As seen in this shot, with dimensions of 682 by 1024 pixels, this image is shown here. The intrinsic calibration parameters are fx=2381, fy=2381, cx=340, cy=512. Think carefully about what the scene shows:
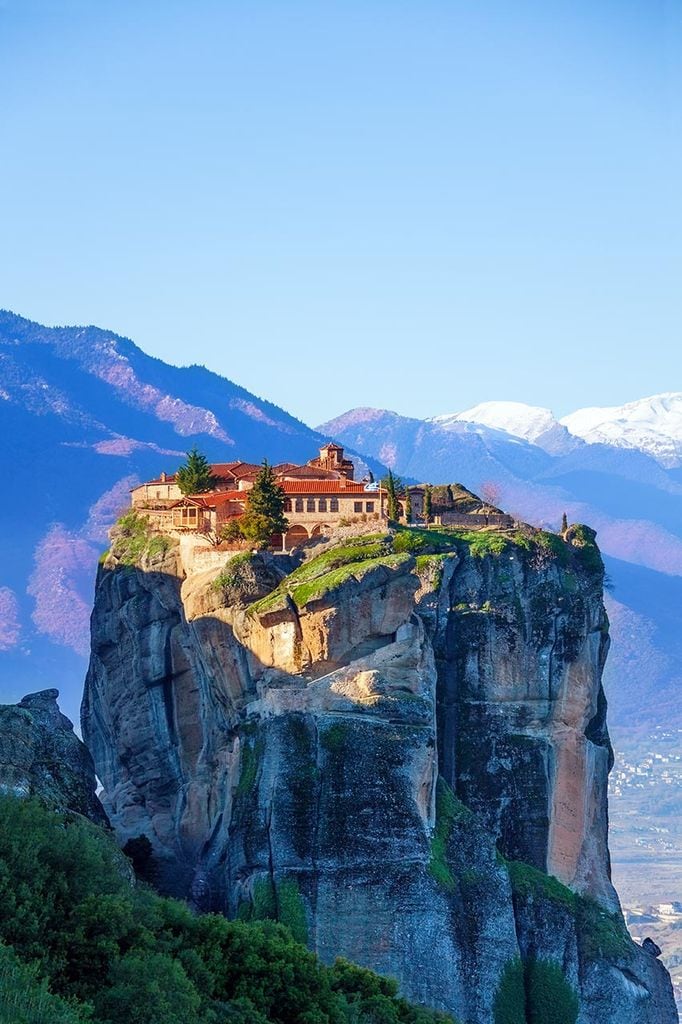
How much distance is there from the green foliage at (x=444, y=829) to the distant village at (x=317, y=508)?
41.6 ft

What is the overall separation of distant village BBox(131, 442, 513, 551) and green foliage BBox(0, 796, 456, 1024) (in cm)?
2609

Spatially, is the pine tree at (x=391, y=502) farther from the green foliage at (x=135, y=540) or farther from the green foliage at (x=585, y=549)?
the green foliage at (x=135, y=540)

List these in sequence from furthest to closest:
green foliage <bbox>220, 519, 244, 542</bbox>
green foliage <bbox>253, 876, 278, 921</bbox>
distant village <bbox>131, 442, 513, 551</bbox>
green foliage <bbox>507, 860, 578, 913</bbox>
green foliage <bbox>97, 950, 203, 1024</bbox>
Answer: distant village <bbox>131, 442, 513, 551</bbox>
green foliage <bbox>220, 519, 244, 542</bbox>
green foliage <bbox>507, 860, 578, 913</bbox>
green foliage <bbox>253, 876, 278, 921</bbox>
green foliage <bbox>97, 950, 203, 1024</bbox>

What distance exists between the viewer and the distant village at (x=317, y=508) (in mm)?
87312

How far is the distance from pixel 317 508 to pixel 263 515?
3.88 m

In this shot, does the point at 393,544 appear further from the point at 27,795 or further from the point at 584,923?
the point at 27,795

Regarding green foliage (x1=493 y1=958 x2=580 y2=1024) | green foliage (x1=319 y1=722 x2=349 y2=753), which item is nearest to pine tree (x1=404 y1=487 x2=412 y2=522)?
green foliage (x1=319 y1=722 x2=349 y2=753)

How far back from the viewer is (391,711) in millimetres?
73625

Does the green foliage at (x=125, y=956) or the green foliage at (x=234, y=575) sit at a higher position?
the green foliage at (x=234, y=575)

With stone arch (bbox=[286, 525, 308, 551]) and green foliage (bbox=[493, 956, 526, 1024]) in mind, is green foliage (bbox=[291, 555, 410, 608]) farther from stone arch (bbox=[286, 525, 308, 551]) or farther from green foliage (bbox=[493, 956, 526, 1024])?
green foliage (bbox=[493, 956, 526, 1024])

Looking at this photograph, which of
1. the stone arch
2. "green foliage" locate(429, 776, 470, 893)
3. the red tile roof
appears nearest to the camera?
"green foliage" locate(429, 776, 470, 893)

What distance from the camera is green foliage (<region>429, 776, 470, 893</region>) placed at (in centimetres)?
7144

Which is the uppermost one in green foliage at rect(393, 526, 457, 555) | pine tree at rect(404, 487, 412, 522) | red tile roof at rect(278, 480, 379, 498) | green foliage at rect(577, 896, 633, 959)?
red tile roof at rect(278, 480, 379, 498)

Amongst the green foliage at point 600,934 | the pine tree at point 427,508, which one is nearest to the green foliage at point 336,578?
the pine tree at point 427,508
